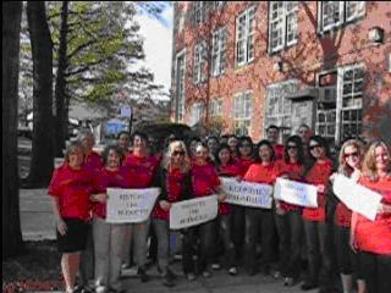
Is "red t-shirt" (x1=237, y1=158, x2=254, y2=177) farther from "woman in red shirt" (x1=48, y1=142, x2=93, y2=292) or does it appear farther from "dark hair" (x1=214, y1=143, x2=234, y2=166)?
"woman in red shirt" (x1=48, y1=142, x2=93, y2=292)

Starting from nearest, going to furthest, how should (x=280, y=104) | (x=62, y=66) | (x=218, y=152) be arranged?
(x=218, y=152), (x=280, y=104), (x=62, y=66)

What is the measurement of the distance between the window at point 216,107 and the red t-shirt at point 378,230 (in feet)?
80.2

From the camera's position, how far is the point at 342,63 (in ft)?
65.9

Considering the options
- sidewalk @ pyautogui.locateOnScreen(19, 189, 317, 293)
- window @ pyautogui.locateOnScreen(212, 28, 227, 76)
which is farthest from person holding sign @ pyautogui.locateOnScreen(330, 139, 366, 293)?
window @ pyautogui.locateOnScreen(212, 28, 227, 76)

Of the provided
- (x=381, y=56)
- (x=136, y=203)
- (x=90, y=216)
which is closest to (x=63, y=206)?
(x=90, y=216)

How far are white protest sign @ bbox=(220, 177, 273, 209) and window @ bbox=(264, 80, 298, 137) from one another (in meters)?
14.7

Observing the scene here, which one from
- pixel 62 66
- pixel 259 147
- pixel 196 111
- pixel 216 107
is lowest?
pixel 259 147

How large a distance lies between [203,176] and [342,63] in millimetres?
12354

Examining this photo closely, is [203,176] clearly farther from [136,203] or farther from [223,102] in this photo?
[223,102]

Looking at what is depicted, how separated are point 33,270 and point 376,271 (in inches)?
177

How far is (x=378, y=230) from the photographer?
22.0 feet

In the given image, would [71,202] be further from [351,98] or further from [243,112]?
[243,112]

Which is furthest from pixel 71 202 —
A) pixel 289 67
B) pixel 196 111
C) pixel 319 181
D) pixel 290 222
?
pixel 196 111

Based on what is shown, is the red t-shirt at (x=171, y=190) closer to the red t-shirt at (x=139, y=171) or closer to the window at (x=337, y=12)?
the red t-shirt at (x=139, y=171)
